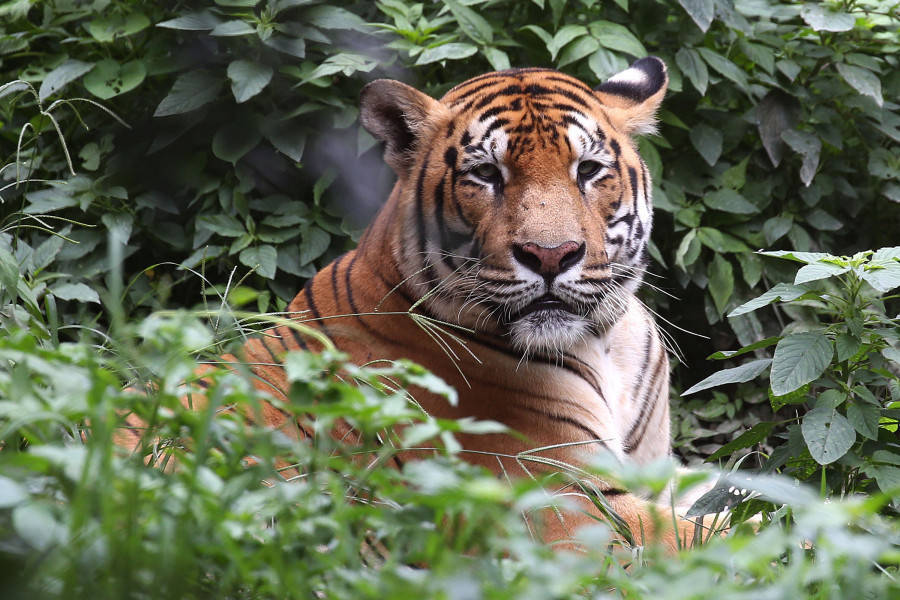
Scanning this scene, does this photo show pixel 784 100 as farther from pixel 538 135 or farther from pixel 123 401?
pixel 123 401

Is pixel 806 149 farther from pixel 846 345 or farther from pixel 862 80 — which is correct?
pixel 846 345

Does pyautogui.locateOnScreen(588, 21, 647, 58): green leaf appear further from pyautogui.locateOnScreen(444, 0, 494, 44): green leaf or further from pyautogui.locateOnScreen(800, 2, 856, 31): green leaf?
pyautogui.locateOnScreen(800, 2, 856, 31): green leaf

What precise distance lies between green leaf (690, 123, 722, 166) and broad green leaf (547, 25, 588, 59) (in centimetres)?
66

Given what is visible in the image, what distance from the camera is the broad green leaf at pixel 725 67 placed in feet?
11.7

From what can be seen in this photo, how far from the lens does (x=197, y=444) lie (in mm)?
1000

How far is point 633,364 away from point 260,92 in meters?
1.96

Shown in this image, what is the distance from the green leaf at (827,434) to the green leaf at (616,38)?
6.13 feet

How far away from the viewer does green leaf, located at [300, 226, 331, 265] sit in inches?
140

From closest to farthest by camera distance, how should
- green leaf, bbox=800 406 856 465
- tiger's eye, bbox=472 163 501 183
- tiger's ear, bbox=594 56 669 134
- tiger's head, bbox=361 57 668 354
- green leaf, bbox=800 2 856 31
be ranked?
green leaf, bbox=800 406 856 465 < tiger's head, bbox=361 57 668 354 < tiger's eye, bbox=472 163 501 183 < tiger's ear, bbox=594 56 669 134 < green leaf, bbox=800 2 856 31

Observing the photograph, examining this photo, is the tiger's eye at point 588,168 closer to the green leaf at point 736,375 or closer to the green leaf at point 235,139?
the green leaf at point 736,375

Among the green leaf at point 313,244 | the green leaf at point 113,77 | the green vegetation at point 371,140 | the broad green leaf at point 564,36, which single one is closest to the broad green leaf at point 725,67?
the green vegetation at point 371,140

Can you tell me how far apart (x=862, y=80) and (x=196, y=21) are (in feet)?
8.71

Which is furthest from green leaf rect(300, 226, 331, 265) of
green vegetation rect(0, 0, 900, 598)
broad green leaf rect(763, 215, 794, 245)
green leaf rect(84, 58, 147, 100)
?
broad green leaf rect(763, 215, 794, 245)

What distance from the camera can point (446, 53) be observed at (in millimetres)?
3406
